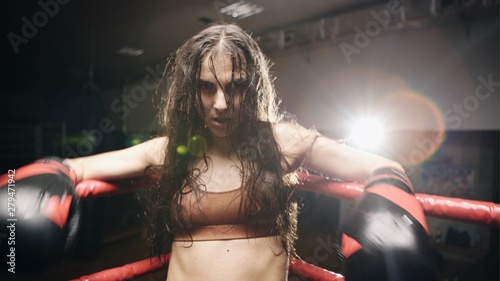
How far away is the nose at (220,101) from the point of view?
1.12m

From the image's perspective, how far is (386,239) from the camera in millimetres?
737

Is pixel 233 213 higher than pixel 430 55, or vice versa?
pixel 430 55

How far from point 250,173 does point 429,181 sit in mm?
5129

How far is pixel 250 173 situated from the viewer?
4.04ft

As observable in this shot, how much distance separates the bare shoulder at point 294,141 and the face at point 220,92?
220mm

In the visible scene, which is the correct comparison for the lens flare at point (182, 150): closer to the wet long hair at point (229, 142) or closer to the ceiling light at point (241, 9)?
the wet long hair at point (229, 142)

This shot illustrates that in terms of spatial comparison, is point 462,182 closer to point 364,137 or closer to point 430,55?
point 364,137

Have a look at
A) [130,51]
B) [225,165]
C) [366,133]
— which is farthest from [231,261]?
[130,51]

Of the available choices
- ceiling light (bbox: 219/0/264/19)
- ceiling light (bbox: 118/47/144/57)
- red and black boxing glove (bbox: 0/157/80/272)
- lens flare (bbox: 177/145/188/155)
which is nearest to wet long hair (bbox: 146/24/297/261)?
lens flare (bbox: 177/145/188/155)

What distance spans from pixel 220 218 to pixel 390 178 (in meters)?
0.59

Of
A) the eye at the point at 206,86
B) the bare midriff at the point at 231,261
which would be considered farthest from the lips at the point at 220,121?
the bare midriff at the point at 231,261

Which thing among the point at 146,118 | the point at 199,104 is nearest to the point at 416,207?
the point at 199,104

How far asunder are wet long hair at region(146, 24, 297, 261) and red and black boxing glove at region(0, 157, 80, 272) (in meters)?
0.36

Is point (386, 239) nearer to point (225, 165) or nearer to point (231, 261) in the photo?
point (231, 261)
